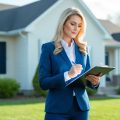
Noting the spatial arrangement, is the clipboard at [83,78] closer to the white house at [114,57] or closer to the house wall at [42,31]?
the house wall at [42,31]

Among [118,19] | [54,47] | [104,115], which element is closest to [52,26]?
[104,115]

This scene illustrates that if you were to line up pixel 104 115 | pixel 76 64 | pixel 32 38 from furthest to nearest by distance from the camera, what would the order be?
pixel 32 38 → pixel 104 115 → pixel 76 64

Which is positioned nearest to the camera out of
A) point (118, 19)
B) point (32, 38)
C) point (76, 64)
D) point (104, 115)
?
point (76, 64)

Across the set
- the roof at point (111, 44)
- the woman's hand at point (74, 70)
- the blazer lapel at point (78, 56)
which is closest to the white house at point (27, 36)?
the roof at point (111, 44)

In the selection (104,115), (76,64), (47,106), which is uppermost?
(76,64)

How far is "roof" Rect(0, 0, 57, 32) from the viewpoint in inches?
861

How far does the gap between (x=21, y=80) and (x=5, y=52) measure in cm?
170

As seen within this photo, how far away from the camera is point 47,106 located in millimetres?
3887

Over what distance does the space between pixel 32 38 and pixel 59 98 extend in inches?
683

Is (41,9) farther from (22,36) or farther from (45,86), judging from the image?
(45,86)

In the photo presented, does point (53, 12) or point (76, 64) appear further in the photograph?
point (53, 12)

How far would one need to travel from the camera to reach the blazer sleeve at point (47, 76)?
12.2ft

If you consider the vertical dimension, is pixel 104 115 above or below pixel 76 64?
below

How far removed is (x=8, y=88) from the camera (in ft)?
63.1
